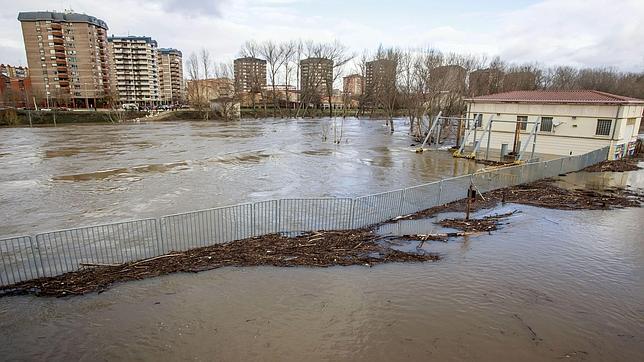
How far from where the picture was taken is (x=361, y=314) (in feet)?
21.8

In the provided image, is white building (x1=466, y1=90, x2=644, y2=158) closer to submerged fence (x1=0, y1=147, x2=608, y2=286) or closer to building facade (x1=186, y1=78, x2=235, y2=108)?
submerged fence (x1=0, y1=147, x2=608, y2=286)

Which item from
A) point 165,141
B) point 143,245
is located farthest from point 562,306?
point 165,141

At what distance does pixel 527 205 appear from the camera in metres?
14.0

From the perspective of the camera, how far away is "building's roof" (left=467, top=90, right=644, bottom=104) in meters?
A: 24.5

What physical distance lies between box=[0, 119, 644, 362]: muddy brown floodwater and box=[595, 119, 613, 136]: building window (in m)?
19.3

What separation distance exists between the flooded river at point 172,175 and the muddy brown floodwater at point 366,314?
21.9ft

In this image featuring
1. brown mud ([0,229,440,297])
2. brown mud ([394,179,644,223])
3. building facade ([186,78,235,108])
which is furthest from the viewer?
building facade ([186,78,235,108])

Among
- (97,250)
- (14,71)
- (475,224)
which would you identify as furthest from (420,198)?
(14,71)

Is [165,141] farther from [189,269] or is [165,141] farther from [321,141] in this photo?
[189,269]

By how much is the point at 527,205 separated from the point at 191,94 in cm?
7580

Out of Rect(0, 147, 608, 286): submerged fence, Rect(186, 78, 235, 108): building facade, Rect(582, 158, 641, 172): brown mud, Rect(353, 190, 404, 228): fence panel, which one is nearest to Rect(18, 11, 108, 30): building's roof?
Rect(186, 78, 235, 108): building facade

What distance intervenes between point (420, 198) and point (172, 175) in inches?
521

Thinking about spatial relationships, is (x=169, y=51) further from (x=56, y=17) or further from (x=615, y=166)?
(x=615, y=166)

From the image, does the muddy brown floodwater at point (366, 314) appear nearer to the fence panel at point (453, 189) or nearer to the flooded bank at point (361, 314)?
the flooded bank at point (361, 314)
